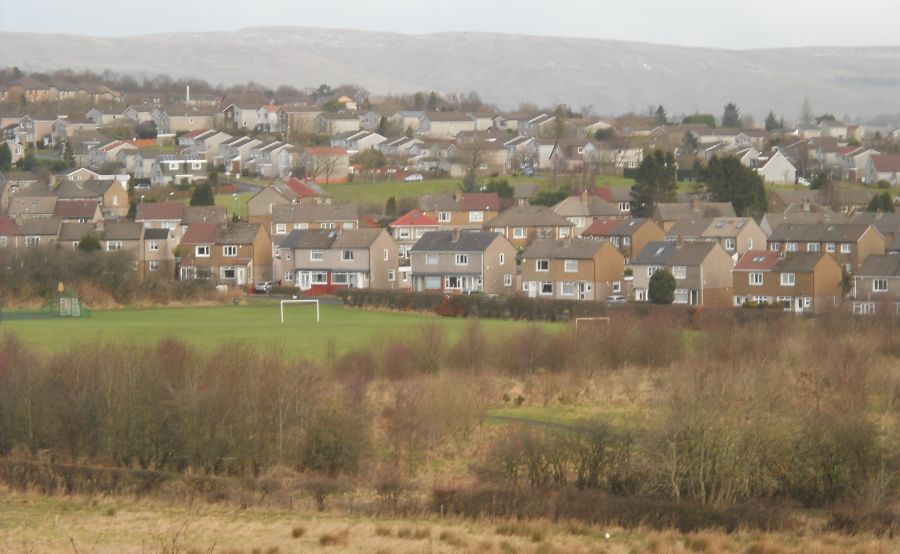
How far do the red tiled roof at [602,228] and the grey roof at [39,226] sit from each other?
722 inches

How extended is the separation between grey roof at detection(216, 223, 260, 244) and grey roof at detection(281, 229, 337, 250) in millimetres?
1170

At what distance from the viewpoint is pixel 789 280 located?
4566 centimetres

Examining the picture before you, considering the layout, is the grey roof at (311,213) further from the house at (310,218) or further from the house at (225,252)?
the house at (225,252)

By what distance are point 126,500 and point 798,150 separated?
6754 cm

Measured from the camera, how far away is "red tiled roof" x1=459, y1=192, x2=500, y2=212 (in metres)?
61.9

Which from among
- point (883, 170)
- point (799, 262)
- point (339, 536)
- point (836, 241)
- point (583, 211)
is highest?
point (883, 170)

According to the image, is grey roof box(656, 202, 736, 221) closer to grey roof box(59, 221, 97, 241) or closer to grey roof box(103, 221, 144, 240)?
grey roof box(103, 221, 144, 240)

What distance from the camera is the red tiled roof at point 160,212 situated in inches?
2315

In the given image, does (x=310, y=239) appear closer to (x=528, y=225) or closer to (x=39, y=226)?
(x=528, y=225)

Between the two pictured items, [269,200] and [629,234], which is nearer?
[629,234]

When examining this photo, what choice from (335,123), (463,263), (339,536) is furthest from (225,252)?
(335,123)

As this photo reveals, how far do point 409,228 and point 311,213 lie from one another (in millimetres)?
3560

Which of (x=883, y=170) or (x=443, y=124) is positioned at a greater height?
(x=443, y=124)

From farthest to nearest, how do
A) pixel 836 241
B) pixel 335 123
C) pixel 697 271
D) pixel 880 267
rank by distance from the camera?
pixel 335 123
pixel 836 241
pixel 697 271
pixel 880 267
